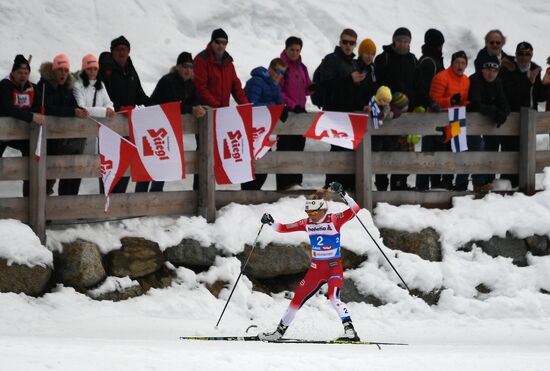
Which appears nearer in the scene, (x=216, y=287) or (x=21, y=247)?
(x=21, y=247)

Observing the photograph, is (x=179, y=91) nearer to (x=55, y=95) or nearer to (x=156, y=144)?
(x=156, y=144)

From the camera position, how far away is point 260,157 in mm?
13695

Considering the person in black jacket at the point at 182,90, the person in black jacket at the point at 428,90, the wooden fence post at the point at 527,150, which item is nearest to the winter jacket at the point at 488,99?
the wooden fence post at the point at 527,150

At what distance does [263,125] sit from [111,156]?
83.0 inches

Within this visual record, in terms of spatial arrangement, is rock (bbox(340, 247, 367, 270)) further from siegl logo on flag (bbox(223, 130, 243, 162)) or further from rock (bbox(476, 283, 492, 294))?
siegl logo on flag (bbox(223, 130, 243, 162))

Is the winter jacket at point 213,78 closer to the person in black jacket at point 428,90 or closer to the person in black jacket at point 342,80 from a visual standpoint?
the person in black jacket at point 342,80

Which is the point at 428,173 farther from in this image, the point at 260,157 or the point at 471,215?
the point at 260,157

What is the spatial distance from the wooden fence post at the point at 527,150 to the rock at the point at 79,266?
20.1ft

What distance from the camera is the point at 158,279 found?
1284cm

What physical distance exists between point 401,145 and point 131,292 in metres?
4.59

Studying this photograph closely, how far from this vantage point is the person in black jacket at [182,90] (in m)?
13.4

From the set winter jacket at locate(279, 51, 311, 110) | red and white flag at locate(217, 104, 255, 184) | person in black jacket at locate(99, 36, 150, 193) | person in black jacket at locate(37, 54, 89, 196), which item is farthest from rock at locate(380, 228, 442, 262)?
person in black jacket at locate(37, 54, 89, 196)

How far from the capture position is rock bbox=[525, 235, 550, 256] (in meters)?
→ 14.2

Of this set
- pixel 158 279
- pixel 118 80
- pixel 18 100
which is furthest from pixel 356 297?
pixel 18 100
